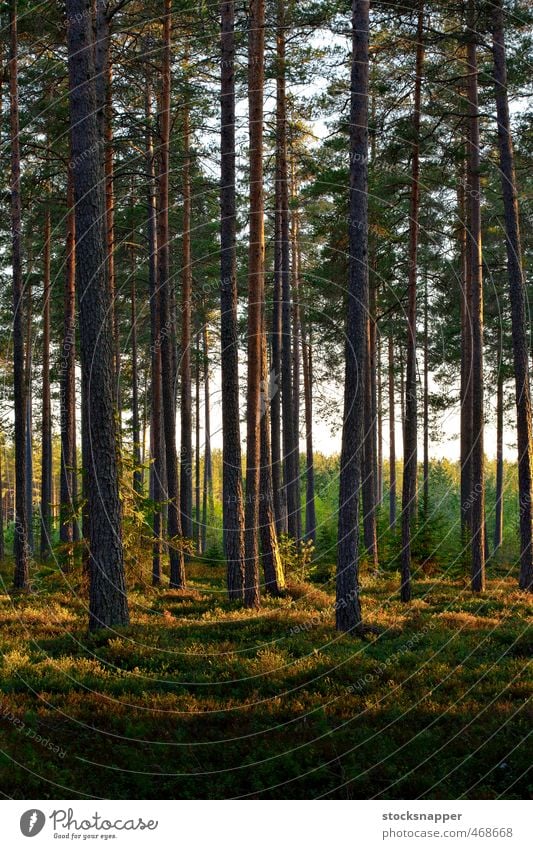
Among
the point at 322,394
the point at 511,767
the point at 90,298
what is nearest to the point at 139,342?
the point at 322,394

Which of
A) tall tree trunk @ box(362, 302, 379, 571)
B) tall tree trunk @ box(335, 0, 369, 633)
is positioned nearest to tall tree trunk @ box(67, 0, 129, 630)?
tall tree trunk @ box(335, 0, 369, 633)

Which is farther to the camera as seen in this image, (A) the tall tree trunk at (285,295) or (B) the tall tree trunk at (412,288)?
(A) the tall tree trunk at (285,295)

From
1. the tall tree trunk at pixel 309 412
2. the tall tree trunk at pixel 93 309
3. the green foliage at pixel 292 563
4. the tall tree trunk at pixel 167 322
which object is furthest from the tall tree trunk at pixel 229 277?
the tall tree trunk at pixel 309 412

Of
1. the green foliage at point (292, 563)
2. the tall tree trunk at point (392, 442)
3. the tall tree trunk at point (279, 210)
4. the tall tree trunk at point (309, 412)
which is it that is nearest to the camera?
the green foliage at point (292, 563)

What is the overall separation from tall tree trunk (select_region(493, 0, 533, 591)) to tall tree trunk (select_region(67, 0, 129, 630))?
33.9 feet

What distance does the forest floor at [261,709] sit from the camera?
27.8 feet

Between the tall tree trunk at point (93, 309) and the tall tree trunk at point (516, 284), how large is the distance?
1032cm

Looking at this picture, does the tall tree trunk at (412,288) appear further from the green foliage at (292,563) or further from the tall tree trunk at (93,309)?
the tall tree trunk at (93,309)

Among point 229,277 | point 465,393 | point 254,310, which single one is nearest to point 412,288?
point 254,310

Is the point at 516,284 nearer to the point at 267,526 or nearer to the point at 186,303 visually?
the point at 267,526

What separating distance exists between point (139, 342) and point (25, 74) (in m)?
23.2

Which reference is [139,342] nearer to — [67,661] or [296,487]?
[296,487]

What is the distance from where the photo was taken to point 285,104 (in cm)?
2256

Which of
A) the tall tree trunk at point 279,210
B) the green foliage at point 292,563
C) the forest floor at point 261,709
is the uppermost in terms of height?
the tall tree trunk at point 279,210
